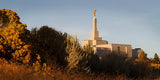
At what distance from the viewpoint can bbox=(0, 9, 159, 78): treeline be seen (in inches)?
516

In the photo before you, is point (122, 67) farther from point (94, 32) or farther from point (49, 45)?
point (94, 32)

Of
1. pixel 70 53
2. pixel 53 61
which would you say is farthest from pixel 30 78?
pixel 53 61

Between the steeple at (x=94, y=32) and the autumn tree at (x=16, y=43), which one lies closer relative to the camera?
the autumn tree at (x=16, y=43)

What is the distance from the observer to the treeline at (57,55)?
43.0 ft

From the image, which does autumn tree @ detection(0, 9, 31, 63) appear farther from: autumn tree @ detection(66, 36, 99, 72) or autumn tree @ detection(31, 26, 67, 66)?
autumn tree @ detection(66, 36, 99, 72)

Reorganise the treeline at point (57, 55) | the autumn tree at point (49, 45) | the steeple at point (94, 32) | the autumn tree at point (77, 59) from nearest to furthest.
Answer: the autumn tree at point (77, 59)
the treeline at point (57, 55)
the autumn tree at point (49, 45)
the steeple at point (94, 32)

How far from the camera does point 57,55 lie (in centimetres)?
1608

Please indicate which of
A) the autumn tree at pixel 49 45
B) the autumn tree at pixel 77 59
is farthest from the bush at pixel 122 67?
the autumn tree at pixel 49 45

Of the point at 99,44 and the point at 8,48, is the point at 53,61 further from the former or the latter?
the point at 99,44

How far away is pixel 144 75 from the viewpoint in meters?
14.6

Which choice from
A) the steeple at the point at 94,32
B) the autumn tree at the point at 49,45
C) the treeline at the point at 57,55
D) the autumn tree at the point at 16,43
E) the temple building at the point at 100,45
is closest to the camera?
the treeline at the point at 57,55

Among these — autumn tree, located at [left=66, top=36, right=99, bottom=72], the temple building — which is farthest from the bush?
the temple building

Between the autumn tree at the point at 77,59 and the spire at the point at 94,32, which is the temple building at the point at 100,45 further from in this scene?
the autumn tree at the point at 77,59

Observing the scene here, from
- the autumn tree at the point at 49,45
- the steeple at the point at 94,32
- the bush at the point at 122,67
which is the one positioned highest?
the steeple at the point at 94,32
